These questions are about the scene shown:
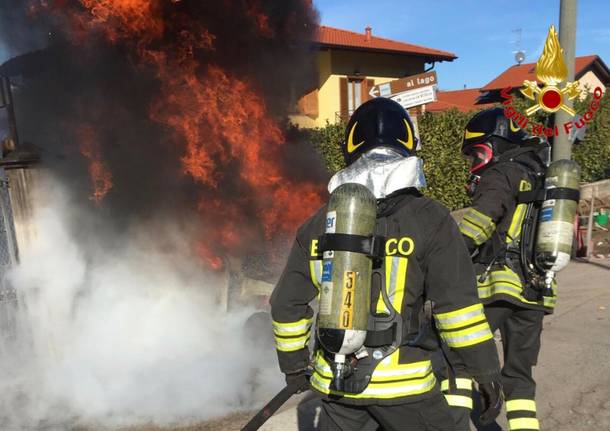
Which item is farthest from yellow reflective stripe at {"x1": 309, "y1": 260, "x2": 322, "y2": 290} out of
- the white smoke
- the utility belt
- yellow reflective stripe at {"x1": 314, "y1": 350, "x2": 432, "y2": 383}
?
the white smoke

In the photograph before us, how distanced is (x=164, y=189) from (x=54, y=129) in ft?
4.47

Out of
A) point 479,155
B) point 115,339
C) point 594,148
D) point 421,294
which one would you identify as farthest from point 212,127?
point 594,148

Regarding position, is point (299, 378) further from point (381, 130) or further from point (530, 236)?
point (530, 236)

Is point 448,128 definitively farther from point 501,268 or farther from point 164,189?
point 501,268

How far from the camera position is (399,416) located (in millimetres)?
1979

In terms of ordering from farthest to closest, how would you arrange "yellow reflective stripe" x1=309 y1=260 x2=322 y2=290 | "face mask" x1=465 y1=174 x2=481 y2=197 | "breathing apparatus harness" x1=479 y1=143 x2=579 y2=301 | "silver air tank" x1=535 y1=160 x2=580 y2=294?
"face mask" x1=465 y1=174 x2=481 y2=197 → "breathing apparatus harness" x1=479 y1=143 x2=579 y2=301 → "silver air tank" x1=535 y1=160 x2=580 y2=294 → "yellow reflective stripe" x1=309 y1=260 x2=322 y2=290

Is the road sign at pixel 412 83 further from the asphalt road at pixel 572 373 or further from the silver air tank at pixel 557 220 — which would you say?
the asphalt road at pixel 572 373

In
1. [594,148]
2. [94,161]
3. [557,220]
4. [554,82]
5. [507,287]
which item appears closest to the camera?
[557,220]

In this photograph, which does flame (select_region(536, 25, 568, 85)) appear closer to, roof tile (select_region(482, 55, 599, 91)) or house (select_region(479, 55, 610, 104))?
house (select_region(479, 55, 610, 104))

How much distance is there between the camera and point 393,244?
1.94 meters

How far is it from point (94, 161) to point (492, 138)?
4.16m

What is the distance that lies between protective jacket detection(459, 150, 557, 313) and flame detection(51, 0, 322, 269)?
374cm

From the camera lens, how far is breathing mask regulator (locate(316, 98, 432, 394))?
1.82m

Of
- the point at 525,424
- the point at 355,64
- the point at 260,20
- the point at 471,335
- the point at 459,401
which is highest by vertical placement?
the point at 355,64
